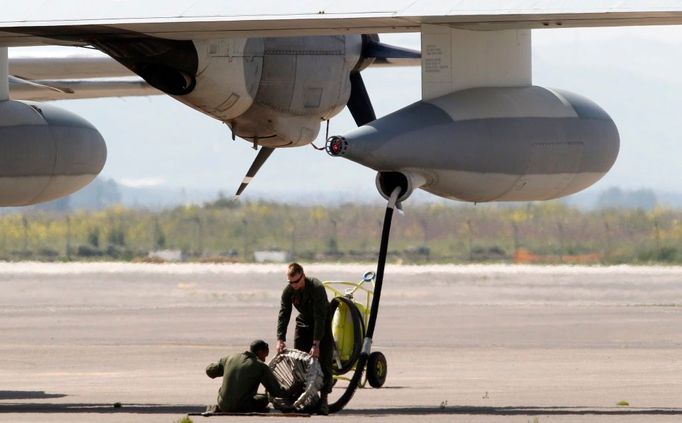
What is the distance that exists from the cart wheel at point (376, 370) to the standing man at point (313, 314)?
1.14 m

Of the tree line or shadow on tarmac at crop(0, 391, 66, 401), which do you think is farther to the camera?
the tree line

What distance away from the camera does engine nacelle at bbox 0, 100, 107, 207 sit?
69.1ft

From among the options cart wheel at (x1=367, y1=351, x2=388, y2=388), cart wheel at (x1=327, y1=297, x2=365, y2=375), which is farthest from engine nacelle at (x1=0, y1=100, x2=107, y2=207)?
cart wheel at (x1=367, y1=351, x2=388, y2=388)

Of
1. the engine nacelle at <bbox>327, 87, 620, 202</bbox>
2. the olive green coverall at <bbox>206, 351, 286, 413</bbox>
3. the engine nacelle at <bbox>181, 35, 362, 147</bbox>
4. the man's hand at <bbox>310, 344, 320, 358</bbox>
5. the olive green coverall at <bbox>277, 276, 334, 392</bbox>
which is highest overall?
the engine nacelle at <bbox>181, 35, 362, 147</bbox>

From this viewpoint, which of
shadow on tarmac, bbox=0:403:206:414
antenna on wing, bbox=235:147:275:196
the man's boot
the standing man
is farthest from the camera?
antenna on wing, bbox=235:147:275:196

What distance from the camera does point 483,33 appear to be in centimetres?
1920

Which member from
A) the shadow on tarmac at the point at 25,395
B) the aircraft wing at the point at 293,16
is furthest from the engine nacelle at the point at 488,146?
the shadow on tarmac at the point at 25,395

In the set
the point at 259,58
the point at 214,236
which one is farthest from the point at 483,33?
the point at 214,236

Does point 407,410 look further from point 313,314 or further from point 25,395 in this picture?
point 25,395

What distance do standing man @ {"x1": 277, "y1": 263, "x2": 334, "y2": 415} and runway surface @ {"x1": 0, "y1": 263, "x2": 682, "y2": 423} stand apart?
50cm

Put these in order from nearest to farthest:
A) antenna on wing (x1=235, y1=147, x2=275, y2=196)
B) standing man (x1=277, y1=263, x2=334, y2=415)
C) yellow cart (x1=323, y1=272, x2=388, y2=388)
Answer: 1. standing man (x1=277, y1=263, x2=334, y2=415)
2. yellow cart (x1=323, y1=272, x2=388, y2=388)
3. antenna on wing (x1=235, y1=147, x2=275, y2=196)

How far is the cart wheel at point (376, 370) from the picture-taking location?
1998 cm

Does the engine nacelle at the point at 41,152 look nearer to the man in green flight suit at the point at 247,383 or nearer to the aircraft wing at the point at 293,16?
the aircraft wing at the point at 293,16

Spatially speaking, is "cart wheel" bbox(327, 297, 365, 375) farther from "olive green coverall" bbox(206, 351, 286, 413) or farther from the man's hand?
"olive green coverall" bbox(206, 351, 286, 413)
